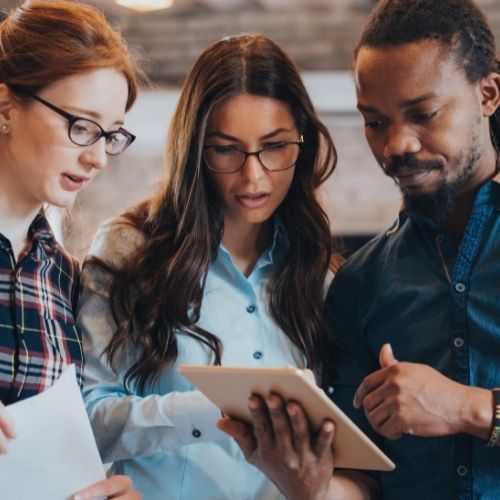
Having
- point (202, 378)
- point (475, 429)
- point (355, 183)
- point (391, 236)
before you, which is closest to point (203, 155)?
point (391, 236)

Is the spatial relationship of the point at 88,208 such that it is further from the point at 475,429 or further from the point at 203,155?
the point at 475,429

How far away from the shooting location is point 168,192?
2.17m

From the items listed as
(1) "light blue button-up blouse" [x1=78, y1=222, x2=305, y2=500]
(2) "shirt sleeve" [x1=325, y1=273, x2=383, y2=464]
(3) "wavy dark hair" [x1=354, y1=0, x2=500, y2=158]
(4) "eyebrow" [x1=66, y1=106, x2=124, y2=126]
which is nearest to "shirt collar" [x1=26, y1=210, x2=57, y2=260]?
(1) "light blue button-up blouse" [x1=78, y1=222, x2=305, y2=500]

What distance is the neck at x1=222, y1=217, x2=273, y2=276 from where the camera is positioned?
2.17 meters

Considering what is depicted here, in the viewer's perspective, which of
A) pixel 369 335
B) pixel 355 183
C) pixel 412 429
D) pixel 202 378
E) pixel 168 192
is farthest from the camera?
pixel 355 183

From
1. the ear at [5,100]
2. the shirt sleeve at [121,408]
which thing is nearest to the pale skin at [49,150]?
the ear at [5,100]

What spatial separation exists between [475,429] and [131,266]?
2.57ft

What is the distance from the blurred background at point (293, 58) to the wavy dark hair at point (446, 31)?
3375 millimetres

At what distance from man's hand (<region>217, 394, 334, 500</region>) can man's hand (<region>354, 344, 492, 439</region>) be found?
11 centimetres

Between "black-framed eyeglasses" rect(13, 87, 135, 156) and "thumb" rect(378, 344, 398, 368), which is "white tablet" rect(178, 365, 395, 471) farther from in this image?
"black-framed eyeglasses" rect(13, 87, 135, 156)

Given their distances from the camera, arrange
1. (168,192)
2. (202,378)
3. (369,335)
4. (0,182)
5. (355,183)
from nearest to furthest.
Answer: (202,378), (0,182), (369,335), (168,192), (355,183)

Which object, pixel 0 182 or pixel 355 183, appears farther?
pixel 355 183

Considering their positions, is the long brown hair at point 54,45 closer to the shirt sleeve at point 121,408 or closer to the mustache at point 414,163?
the shirt sleeve at point 121,408

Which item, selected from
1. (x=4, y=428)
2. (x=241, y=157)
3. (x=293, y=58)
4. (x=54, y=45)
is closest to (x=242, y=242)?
(x=241, y=157)
